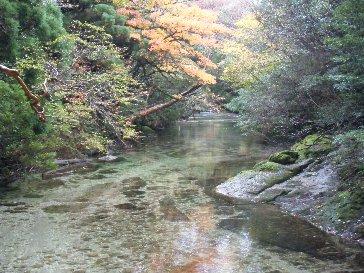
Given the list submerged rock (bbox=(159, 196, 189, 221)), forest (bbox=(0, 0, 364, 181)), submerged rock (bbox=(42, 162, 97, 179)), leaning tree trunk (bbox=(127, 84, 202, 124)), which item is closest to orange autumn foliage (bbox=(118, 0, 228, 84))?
forest (bbox=(0, 0, 364, 181))

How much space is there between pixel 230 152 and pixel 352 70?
381 inches

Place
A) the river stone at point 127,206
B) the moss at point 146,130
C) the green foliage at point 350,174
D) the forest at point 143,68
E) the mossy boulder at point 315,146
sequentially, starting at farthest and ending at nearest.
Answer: the moss at point 146,130 < the mossy boulder at point 315,146 < the river stone at point 127,206 < the forest at point 143,68 < the green foliage at point 350,174

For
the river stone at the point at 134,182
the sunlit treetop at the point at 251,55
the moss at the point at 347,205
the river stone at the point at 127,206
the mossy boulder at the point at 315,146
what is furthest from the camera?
the sunlit treetop at the point at 251,55

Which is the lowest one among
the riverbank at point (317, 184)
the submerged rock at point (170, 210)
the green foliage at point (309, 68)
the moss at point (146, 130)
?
the moss at point (146, 130)

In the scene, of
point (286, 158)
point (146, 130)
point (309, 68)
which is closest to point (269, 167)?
point (286, 158)

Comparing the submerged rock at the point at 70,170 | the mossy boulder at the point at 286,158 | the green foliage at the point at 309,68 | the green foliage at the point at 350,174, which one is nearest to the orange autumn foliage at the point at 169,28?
the green foliage at the point at 309,68

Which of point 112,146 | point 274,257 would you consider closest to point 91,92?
point 112,146

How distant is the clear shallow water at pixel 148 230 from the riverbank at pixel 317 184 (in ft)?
1.31

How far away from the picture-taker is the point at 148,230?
7.40 metres

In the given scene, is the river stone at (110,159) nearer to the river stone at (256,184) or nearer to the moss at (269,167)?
the river stone at (256,184)

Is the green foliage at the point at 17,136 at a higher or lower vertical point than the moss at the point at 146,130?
higher

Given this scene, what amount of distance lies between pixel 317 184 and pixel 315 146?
2094 mm

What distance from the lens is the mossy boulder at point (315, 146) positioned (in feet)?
34.2

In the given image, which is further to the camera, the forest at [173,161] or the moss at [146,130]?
the moss at [146,130]
